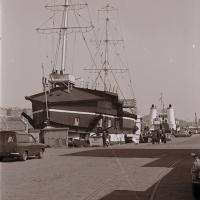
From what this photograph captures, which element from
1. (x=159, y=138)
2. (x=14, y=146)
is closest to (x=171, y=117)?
(x=159, y=138)

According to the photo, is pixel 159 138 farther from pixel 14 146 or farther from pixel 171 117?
pixel 171 117

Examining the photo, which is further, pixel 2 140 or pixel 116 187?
pixel 2 140

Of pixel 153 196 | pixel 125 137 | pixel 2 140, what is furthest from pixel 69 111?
pixel 153 196

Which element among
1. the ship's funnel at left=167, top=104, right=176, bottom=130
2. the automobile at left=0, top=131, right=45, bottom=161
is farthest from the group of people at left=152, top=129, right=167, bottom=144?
the ship's funnel at left=167, top=104, right=176, bottom=130

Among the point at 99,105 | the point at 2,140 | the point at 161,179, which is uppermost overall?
the point at 99,105

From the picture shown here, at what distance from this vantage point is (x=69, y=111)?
52406 mm

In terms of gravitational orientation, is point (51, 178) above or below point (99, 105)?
below

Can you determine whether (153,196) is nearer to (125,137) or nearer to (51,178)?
(51,178)

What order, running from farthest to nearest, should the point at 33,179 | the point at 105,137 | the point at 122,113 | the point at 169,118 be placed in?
the point at 169,118 → the point at 122,113 → the point at 105,137 → the point at 33,179

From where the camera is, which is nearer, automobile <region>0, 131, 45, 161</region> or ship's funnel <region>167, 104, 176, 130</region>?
automobile <region>0, 131, 45, 161</region>

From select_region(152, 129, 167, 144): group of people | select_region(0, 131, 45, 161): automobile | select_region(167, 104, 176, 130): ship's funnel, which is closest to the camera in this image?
select_region(0, 131, 45, 161): automobile

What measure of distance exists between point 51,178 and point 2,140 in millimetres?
9557

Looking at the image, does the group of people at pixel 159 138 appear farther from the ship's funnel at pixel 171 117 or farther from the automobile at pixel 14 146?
the ship's funnel at pixel 171 117

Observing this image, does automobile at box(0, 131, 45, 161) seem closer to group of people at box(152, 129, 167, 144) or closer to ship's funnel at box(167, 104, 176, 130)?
group of people at box(152, 129, 167, 144)
